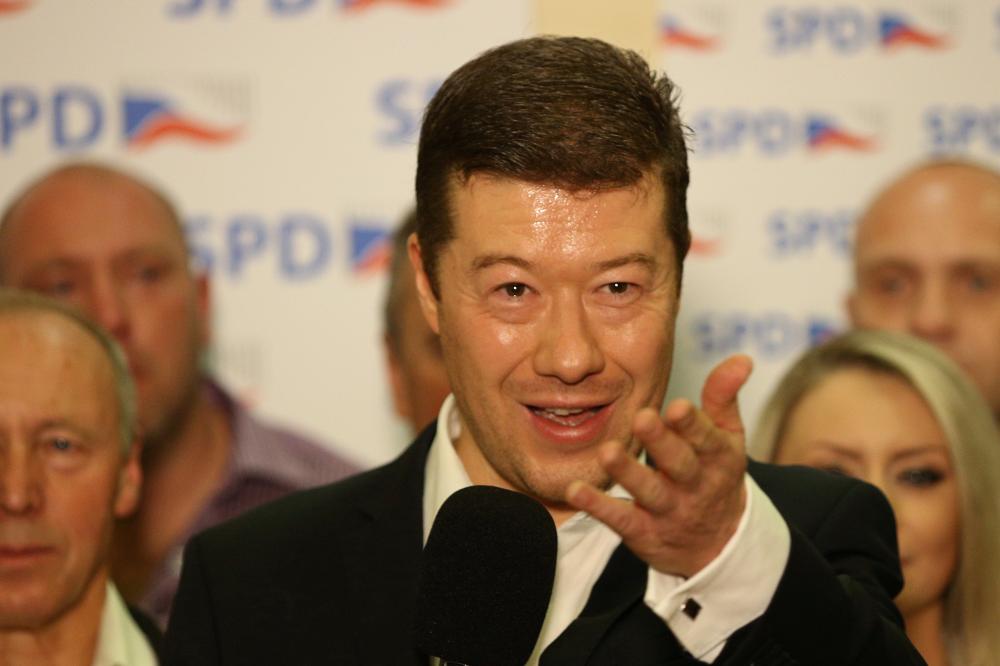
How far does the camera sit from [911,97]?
4.56 meters

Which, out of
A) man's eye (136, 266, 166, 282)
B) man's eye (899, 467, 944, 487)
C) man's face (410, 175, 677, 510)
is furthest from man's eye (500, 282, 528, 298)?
man's eye (136, 266, 166, 282)

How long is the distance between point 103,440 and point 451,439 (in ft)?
2.61

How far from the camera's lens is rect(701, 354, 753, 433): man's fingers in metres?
1.75

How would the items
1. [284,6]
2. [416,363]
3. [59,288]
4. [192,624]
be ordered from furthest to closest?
[284,6]
[59,288]
[416,363]
[192,624]

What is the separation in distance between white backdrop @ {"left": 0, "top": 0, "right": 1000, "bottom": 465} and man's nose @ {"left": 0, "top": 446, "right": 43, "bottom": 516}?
5.69ft

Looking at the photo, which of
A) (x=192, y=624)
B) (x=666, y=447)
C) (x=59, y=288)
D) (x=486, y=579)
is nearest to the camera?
(x=666, y=447)

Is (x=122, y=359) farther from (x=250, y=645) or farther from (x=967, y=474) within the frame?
(x=967, y=474)

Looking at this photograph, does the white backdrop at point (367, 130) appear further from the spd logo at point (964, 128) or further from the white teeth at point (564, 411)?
the white teeth at point (564, 411)

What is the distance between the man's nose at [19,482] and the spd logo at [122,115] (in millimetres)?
1890

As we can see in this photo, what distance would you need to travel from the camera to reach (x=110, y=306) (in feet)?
13.7

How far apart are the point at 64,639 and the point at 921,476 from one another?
189 centimetres

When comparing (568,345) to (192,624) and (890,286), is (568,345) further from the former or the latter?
(890,286)

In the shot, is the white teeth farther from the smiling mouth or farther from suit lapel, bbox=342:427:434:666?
suit lapel, bbox=342:427:434:666

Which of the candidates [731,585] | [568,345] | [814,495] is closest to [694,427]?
[731,585]
